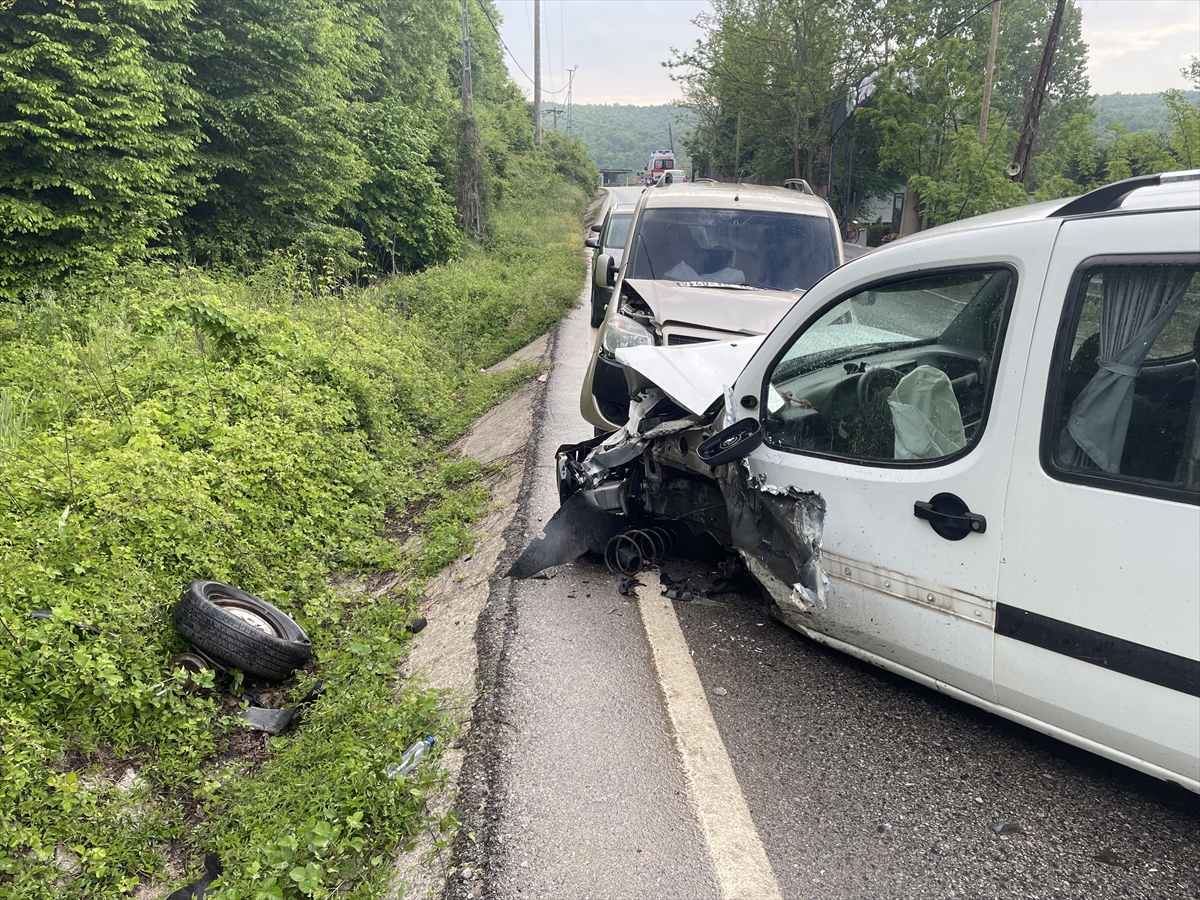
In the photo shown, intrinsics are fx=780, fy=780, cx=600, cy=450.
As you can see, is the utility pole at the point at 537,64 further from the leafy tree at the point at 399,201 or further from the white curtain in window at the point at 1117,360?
the white curtain in window at the point at 1117,360

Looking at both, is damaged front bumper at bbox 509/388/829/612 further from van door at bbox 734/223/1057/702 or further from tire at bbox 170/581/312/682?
tire at bbox 170/581/312/682

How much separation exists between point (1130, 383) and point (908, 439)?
2.53 ft

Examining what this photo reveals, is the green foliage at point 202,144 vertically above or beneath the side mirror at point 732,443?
above

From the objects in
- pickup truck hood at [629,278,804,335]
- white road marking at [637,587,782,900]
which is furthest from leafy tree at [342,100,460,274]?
white road marking at [637,587,782,900]

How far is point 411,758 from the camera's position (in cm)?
301

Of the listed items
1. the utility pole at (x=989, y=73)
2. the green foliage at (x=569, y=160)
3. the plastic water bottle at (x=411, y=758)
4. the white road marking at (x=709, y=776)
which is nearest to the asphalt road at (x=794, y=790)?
the white road marking at (x=709, y=776)

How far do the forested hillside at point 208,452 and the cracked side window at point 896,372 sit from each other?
78.2 inches

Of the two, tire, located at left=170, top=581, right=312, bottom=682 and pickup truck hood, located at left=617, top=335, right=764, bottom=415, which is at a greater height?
pickup truck hood, located at left=617, top=335, right=764, bottom=415

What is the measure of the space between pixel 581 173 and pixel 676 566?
6093 centimetres

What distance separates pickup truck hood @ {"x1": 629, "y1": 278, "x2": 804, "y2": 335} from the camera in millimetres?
5711

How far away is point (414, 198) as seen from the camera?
21578mm

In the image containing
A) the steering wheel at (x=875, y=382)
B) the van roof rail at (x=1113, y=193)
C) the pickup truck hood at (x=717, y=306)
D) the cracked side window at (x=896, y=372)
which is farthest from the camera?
the pickup truck hood at (x=717, y=306)

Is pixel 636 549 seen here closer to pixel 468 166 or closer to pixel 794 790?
pixel 794 790

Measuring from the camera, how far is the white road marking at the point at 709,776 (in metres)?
2.39
